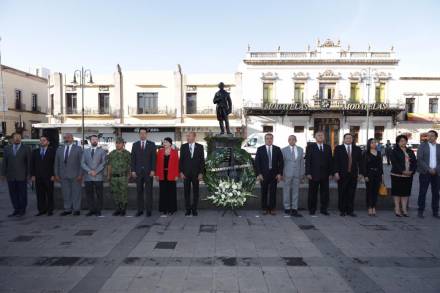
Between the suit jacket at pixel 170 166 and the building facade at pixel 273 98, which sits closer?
the suit jacket at pixel 170 166

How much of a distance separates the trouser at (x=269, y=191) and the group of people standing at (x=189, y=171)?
0.02 meters

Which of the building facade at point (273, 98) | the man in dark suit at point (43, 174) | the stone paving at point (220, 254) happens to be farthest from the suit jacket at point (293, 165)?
the building facade at point (273, 98)

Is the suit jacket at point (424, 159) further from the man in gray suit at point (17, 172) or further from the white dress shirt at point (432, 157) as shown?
the man in gray suit at point (17, 172)

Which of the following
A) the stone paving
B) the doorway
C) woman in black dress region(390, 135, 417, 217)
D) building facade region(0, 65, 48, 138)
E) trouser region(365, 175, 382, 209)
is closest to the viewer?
the stone paving

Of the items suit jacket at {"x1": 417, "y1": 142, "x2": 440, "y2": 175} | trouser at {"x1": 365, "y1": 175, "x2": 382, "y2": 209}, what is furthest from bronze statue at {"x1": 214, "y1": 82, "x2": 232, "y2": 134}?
suit jacket at {"x1": 417, "y1": 142, "x2": 440, "y2": 175}

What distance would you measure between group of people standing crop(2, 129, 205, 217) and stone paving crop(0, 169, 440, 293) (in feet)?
1.38

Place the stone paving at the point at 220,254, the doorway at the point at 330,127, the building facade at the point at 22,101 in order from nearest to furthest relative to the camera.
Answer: the stone paving at the point at 220,254 → the doorway at the point at 330,127 → the building facade at the point at 22,101

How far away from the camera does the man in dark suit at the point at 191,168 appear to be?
7598 millimetres

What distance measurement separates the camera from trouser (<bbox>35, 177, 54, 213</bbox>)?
7.81m

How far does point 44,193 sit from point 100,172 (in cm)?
146

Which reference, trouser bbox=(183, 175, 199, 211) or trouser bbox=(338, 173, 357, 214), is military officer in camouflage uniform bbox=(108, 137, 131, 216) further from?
trouser bbox=(338, 173, 357, 214)

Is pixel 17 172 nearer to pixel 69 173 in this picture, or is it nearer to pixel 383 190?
pixel 69 173

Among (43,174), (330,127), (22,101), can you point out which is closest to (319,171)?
(43,174)

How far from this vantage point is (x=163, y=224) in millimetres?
6926
